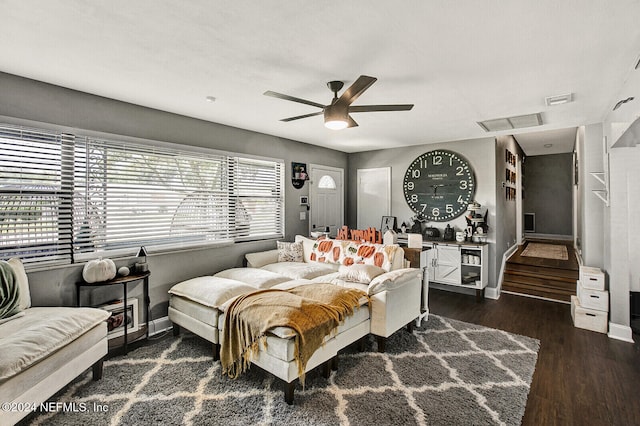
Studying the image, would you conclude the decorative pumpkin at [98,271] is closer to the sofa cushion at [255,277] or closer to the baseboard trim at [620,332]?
the sofa cushion at [255,277]

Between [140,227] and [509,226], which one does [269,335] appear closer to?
[140,227]

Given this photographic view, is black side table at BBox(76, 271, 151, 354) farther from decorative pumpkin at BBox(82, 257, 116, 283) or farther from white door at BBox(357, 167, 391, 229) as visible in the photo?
white door at BBox(357, 167, 391, 229)

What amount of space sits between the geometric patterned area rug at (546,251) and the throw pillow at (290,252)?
4.91m

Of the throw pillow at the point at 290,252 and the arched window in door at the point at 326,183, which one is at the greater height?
the arched window in door at the point at 326,183

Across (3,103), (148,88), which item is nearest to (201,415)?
(148,88)

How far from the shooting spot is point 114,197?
323cm

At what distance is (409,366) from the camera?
277 centimetres

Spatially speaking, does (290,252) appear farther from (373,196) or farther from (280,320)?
(373,196)

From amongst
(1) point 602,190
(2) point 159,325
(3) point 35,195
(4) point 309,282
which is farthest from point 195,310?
(1) point 602,190

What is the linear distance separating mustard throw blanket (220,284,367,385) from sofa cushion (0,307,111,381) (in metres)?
1.05

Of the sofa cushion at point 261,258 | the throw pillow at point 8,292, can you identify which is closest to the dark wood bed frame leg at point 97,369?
the throw pillow at point 8,292

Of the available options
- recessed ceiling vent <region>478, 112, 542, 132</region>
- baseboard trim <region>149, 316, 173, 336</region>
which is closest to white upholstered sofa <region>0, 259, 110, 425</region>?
baseboard trim <region>149, 316, 173, 336</region>

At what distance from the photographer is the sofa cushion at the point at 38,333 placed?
5.92ft

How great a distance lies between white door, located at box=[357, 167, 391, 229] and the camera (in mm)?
6012
